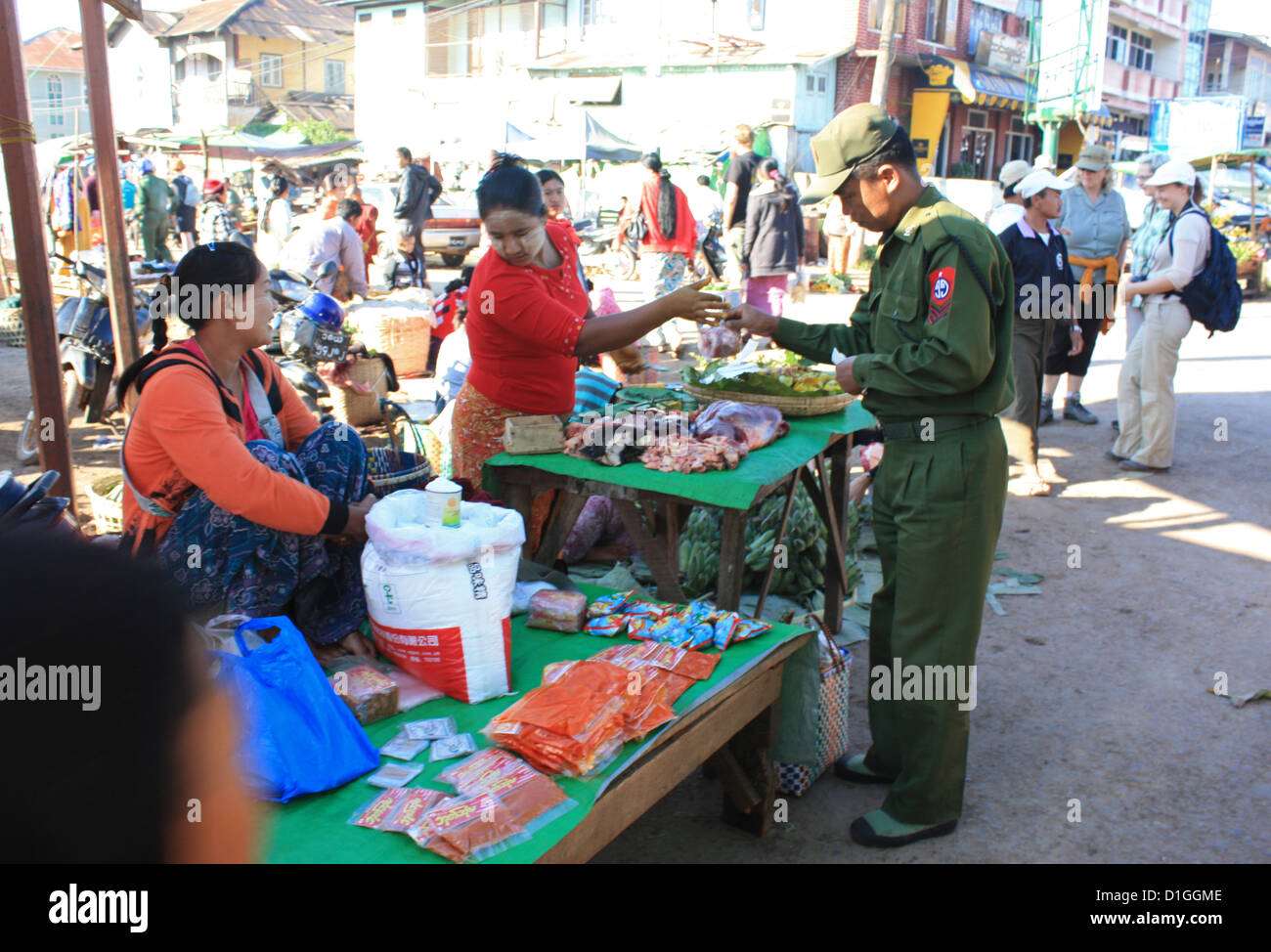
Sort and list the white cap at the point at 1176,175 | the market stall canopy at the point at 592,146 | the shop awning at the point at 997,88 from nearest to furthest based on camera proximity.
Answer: the white cap at the point at 1176,175 < the market stall canopy at the point at 592,146 < the shop awning at the point at 997,88

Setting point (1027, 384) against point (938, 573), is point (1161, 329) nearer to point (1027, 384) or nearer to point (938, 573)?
point (1027, 384)

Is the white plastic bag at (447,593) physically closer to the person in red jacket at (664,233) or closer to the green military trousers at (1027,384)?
the green military trousers at (1027,384)

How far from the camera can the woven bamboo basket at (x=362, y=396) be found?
22.9 feet

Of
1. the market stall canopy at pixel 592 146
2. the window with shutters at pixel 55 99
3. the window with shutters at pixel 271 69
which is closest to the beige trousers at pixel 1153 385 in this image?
the market stall canopy at pixel 592 146

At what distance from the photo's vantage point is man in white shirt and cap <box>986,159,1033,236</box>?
6.44 m

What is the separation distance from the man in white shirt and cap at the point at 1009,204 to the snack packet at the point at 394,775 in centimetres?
488

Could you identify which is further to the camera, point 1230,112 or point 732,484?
point 1230,112

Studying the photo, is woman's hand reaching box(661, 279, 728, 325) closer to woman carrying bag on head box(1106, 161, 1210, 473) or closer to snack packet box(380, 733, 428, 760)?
snack packet box(380, 733, 428, 760)

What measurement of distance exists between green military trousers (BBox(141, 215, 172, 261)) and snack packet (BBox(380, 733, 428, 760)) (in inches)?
519

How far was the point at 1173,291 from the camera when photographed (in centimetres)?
667

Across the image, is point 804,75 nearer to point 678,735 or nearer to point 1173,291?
point 1173,291

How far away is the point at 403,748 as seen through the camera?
98.0 inches
